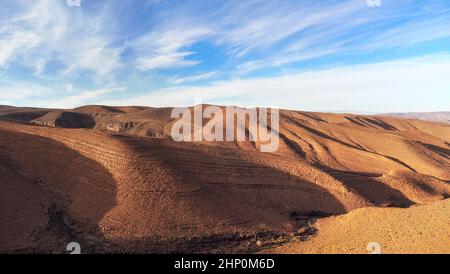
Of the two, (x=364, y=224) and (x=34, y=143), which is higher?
(x=34, y=143)

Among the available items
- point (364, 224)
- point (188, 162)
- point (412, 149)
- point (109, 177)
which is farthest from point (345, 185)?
point (412, 149)

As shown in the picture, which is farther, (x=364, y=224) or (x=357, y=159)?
(x=357, y=159)

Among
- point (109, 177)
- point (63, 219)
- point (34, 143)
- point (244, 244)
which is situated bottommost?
point (244, 244)

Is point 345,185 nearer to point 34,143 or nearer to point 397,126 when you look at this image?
point 34,143

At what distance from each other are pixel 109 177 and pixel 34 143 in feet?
15.3

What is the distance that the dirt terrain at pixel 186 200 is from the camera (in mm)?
13828

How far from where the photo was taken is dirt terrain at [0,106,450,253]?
13.8 metres

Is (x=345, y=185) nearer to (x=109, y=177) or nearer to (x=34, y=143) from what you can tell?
(x=109, y=177)

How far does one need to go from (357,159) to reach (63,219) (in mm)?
25500

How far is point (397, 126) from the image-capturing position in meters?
72.1

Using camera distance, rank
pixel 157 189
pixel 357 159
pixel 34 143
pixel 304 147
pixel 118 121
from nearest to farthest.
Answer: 1. pixel 157 189
2. pixel 34 143
3. pixel 357 159
4. pixel 304 147
5. pixel 118 121

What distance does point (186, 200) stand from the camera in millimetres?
16766
